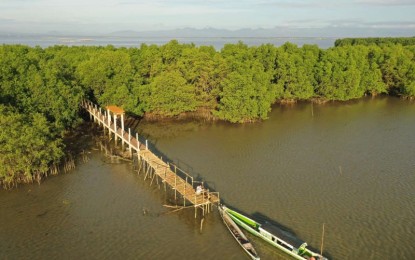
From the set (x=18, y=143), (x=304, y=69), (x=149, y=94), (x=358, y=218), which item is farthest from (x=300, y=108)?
(x=18, y=143)

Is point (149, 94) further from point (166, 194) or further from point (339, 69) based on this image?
point (339, 69)

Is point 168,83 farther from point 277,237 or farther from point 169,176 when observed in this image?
point 277,237

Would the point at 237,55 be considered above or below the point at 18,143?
above

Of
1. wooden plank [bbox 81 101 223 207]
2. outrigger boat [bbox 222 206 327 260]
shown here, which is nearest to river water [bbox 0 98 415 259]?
outrigger boat [bbox 222 206 327 260]

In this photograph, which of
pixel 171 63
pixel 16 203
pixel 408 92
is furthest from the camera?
pixel 408 92

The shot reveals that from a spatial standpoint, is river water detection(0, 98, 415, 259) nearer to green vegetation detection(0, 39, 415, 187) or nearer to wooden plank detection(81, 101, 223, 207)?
wooden plank detection(81, 101, 223, 207)

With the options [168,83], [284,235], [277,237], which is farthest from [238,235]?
[168,83]
